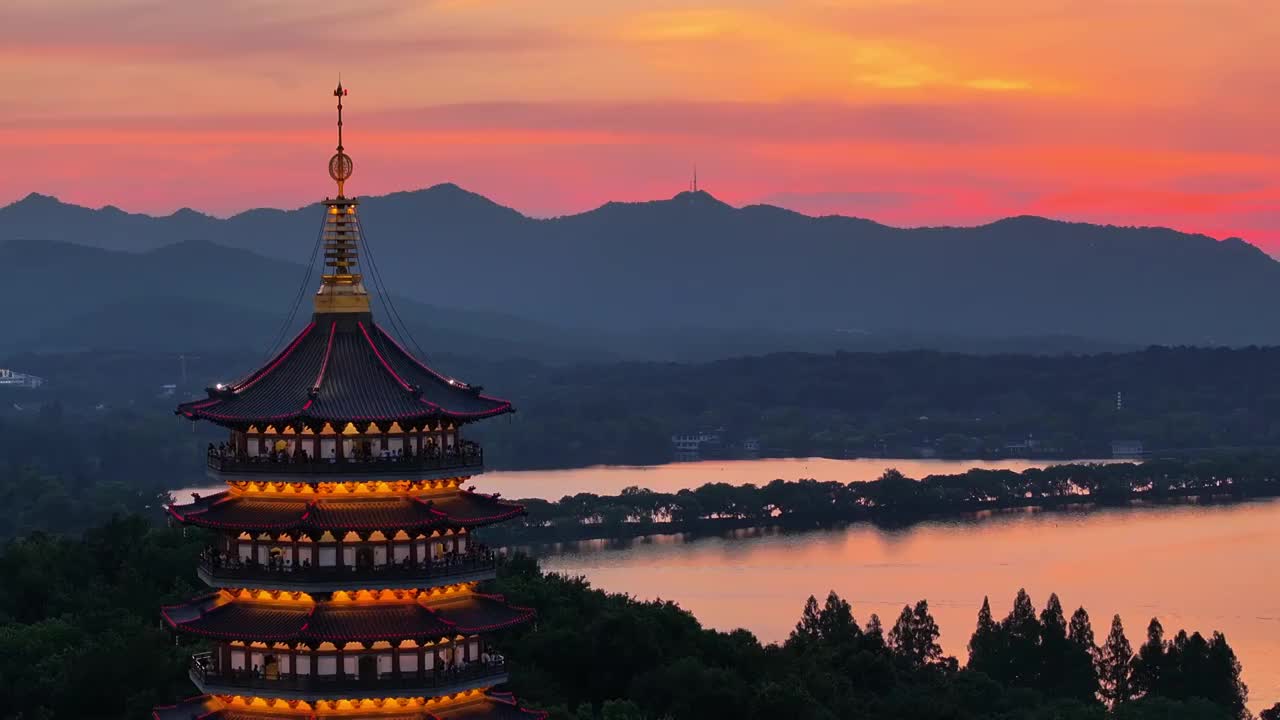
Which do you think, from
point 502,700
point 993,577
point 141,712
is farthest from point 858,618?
point 502,700

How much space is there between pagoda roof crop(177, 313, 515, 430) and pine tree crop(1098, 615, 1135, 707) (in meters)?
46.7

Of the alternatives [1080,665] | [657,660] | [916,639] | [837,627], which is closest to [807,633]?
[837,627]

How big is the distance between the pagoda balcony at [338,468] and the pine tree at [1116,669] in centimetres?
4755

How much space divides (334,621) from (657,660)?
27.5 meters

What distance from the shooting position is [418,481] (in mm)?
45969

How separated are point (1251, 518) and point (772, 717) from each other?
130 metres

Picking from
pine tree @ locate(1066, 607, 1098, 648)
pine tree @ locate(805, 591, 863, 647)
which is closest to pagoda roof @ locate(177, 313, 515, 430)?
pine tree @ locate(805, 591, 863, 647)

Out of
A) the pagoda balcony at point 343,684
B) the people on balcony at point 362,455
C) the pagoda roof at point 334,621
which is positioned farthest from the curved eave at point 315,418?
the pagoda balcony at point 343,684

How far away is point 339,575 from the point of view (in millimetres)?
45438

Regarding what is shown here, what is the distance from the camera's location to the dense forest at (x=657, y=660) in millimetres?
65125

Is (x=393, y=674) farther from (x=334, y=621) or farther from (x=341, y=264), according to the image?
(x=341, y=264)

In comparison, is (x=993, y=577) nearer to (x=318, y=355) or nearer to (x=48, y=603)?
(x=48, y=603)

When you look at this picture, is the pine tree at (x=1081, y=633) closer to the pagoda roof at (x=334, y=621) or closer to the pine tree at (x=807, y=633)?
the pine tree at (x=807, y=633)

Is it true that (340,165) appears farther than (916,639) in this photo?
No
